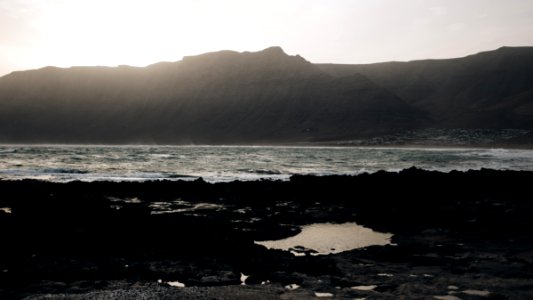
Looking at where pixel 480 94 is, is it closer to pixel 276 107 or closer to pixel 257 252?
pixel 276 107

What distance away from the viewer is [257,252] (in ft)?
33.2

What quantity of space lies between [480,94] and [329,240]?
182 m

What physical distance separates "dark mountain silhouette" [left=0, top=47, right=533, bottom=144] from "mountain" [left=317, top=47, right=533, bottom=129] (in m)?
0.35

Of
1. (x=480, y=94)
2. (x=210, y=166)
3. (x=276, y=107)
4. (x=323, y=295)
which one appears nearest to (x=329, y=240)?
(x=323, y=295)

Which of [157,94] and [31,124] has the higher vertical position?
[157,94]

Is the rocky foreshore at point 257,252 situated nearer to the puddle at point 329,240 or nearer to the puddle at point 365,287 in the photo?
the puddle at point 365,287

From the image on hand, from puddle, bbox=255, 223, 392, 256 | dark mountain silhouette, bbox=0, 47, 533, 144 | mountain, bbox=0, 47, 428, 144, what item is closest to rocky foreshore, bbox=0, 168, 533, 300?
puddle, bbox=255, 223, 392, 256

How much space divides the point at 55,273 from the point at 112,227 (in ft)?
11.2

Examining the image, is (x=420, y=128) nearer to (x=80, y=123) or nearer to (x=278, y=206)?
(x=80, y=123)

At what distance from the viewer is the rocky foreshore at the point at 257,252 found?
7785 mm

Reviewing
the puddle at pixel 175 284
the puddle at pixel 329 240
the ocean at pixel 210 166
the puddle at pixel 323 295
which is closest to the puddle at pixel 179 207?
the puddle at pixel 329 240

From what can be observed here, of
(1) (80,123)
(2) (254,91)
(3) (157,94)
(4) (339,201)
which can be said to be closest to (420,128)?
(2) (254,91)

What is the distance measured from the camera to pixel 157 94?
192500 millimetres

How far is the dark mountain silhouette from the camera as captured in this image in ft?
508
